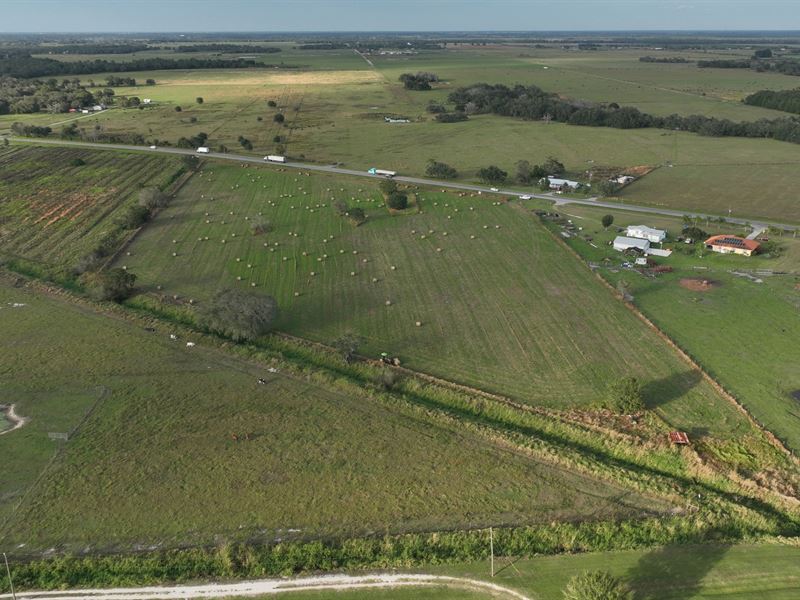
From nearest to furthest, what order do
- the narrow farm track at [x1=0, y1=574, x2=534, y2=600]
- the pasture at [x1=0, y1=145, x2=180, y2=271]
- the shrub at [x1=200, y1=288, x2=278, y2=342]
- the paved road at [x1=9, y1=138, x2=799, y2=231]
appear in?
the narrow farm track at [x1=0, y1=574, x2=534, y2=600]
the shrub at [x1=200, y1=288, x2=278, y2=342]
the pasture at [x1=0, y1=145, x2=180, y2=271]
the paved road at [x1=9, y1=138, x2=799, y2=231]

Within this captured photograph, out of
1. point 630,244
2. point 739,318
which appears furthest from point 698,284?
point 630,244

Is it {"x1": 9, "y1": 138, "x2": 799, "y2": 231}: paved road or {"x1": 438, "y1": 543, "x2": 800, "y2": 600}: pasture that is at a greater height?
{"x1": 9, "y1": 138, "x2": 799, "y2": 231}: paved road

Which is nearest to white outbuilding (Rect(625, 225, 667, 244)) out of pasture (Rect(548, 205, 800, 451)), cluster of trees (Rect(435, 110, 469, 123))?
pasture (Rect(548, 205, 800, 451))

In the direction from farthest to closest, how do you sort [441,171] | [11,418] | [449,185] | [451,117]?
[451,117] → [441,171] → [449,185] → [11,418]

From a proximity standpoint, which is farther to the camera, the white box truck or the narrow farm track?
the white box truck

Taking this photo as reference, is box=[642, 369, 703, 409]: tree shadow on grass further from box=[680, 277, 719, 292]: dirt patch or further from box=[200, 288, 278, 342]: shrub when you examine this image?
box=[200, 288, 278, 342]: shrub

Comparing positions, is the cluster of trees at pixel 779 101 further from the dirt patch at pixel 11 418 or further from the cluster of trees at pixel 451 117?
the dirt patch at pixel 11 418

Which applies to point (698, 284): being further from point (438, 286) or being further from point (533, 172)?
point (533, 172)

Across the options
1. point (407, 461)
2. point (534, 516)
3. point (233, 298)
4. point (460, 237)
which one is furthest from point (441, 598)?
point (460, 237)
